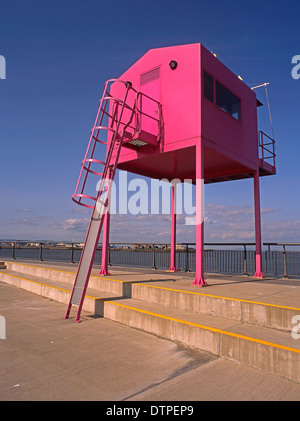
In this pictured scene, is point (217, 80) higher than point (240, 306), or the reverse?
point (217, 80)

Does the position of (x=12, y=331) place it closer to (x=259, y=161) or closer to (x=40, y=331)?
(x=40, y=331)

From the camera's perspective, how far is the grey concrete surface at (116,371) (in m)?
3.11

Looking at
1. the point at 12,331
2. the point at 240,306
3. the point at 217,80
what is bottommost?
the point at 12,331

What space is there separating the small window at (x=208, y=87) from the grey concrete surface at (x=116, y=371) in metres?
6.79

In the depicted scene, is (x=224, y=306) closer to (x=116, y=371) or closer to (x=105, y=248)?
(x=116, y=371)

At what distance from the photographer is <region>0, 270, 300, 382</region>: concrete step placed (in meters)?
3.59

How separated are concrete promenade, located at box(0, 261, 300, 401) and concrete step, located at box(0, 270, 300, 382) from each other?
0.05 ft

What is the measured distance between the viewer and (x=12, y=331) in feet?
18.2

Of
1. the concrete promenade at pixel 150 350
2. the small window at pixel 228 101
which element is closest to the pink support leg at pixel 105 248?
the concrete promenade at pixel 150 350

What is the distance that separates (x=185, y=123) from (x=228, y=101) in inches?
95.4
